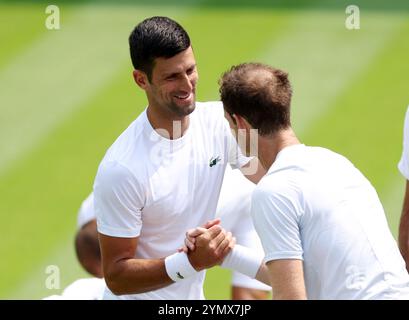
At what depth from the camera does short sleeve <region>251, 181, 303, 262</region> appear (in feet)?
11.9

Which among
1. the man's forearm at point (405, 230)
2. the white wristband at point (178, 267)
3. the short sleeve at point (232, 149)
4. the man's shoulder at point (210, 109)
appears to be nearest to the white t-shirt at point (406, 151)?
the man's forearm at point (405, 230)

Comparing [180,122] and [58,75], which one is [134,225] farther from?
[58,75]

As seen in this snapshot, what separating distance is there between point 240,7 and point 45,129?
2.89 metres

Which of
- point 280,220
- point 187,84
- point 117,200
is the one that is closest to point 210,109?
point 187,84

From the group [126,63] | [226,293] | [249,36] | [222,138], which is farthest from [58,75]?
[222,138]

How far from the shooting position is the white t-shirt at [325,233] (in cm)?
364

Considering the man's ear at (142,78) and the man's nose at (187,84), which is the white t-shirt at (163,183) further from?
the man's nose at (187,84)

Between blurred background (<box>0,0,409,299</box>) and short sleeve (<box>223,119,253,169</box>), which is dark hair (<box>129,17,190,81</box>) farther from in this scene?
blurred background (<box>0,0,409,299</box>)

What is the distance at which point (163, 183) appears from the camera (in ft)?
14.8

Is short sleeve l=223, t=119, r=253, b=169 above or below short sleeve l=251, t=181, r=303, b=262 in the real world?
above

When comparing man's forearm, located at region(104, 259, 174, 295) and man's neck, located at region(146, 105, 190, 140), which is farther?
man's neck, located at region(146, 105, 190, 140)

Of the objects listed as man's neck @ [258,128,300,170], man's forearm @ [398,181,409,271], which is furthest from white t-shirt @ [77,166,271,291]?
man's neck @ [258,128,300,170]

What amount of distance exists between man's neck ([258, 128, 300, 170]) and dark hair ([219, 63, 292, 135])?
0.02 metres

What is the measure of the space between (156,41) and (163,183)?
592 millimetres
